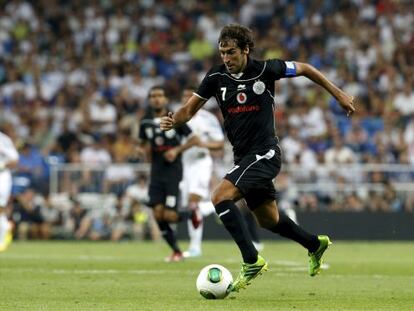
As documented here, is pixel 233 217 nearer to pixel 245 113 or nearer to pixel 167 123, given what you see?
pixel 245 113

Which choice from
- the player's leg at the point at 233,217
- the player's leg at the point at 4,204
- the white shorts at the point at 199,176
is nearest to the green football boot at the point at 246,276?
the player's leg at the point at 233,217

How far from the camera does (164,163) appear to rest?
52.4 ft

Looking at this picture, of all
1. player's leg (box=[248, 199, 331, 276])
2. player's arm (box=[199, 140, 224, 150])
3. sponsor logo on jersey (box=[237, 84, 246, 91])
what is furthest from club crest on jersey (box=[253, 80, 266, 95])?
player's arm (box=[199, 140, 224, 150])

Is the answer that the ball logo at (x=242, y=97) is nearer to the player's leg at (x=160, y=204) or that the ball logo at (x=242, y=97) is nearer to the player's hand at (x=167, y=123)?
the player's hand at (x=167, y=123)

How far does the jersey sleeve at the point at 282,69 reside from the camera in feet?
32.5

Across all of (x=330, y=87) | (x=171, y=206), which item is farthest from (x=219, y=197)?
(x=171, y=206)

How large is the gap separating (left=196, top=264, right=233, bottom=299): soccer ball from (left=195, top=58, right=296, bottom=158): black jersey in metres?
1.29

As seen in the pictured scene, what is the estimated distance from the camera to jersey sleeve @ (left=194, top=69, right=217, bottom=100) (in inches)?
396

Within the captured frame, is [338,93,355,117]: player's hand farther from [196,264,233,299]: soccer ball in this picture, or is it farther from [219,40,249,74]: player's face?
[196,264,233,299]: soccer ball

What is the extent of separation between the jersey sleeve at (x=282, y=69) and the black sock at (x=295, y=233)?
4.86 feet

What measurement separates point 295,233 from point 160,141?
5748 millimetres

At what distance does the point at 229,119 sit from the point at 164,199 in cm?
592

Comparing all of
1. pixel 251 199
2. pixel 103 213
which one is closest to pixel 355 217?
pixel 103 213

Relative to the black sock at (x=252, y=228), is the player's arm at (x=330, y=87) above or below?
above
